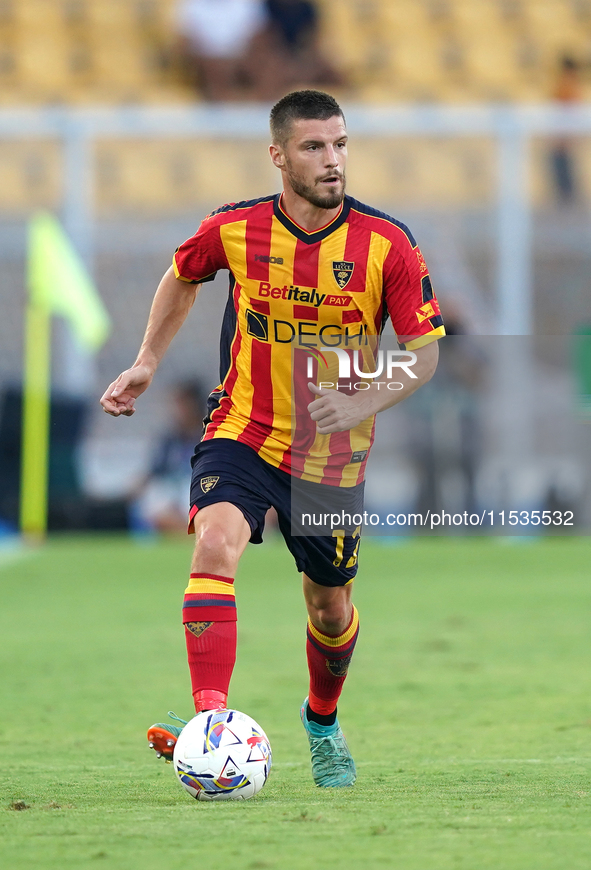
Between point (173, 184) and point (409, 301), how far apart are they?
12214mm

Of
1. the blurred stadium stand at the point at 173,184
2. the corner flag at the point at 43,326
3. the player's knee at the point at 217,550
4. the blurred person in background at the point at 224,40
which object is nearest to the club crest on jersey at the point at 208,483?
the player's knee at the point at 217,550

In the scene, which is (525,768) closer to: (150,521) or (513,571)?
(513,571)

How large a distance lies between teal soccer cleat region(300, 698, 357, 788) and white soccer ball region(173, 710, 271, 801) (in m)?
0.39

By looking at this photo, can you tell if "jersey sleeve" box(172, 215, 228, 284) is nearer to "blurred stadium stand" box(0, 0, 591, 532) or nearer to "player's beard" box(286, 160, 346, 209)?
"player's beard" box(286, 160, 346, 209)

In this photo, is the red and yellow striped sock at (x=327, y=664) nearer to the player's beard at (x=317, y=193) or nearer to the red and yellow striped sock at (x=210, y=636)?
the red and yellow striped sock at (x=210, y=636)

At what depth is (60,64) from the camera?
18344mm

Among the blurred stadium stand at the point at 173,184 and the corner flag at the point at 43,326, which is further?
the blurred stadium stand at the point at 173,184

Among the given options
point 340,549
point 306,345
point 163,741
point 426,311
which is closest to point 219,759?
point 163,741

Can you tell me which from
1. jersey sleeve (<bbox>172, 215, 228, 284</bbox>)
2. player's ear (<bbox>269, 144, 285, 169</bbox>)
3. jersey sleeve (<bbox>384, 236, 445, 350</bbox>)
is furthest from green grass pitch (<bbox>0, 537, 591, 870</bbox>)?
player's ear (<bbox>269, 144, 285, 169</bbox>)

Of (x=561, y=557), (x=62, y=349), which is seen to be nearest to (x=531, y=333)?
(x=561, y=557)

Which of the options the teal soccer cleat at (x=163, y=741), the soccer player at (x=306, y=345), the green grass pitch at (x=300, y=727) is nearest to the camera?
the green grass pitch at (x=300, y=727)

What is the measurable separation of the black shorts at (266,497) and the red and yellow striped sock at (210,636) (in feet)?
0.81

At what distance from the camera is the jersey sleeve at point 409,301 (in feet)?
13.7

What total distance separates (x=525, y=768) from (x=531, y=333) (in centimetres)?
1008
